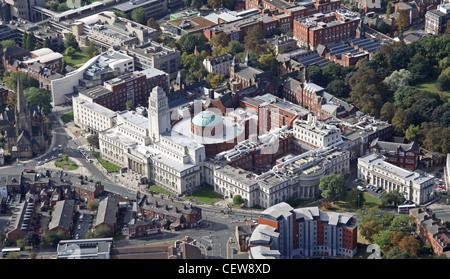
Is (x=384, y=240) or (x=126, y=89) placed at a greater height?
(x=126, y=89)

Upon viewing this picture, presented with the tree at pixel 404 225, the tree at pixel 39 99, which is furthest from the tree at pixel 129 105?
the tree at pixel 404 225

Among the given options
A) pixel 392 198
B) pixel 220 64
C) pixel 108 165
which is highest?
pixel 220 64

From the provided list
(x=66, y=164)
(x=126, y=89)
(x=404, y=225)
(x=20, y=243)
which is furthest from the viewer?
(x=126, y=89)

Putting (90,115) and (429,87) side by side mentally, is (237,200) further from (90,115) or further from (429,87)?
(429,87)

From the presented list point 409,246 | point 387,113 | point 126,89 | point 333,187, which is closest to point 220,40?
point 126,89

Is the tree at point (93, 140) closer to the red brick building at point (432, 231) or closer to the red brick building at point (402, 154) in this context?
the red brick building at point (402, 154)

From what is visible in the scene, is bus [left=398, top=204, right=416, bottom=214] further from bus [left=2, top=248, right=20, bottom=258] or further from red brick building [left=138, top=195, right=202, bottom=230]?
bus [left=2, top=248, right=20, bottom=258]
